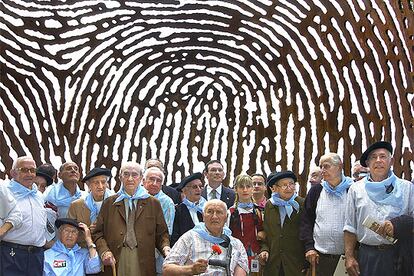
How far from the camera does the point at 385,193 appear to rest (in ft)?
16.6

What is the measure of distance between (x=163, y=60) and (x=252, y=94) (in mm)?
1153

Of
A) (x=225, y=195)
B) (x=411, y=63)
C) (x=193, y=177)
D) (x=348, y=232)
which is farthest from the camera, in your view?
(x=411, y=63)

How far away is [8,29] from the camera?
8352 millimetres

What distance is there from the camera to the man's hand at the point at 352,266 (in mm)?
5113

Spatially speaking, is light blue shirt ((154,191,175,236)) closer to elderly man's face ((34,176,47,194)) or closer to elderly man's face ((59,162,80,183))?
elderly man's face ((59,162,80,183))

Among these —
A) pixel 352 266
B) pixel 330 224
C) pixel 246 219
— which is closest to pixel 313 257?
pixel 330 224

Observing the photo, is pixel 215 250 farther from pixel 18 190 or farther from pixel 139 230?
pixel 18 190

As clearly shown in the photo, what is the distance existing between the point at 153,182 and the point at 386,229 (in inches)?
75.4

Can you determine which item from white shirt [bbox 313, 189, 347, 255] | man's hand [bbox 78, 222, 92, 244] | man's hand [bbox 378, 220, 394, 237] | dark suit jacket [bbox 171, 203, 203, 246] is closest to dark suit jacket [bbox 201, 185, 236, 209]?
dark suit jacket [bbox 171, 203, 203, 246]

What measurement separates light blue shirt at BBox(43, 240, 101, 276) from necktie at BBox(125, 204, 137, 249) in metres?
0.26

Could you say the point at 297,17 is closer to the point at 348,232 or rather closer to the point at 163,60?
the point at 163,60

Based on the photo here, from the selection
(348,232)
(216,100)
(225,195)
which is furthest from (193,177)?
(216,100)

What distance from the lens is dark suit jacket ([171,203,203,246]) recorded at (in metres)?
5.79

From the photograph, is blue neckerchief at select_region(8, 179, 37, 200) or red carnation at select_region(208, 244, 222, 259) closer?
red carnation at select_region(208, 244, 222, 259)
